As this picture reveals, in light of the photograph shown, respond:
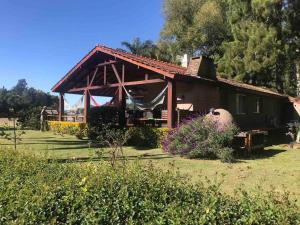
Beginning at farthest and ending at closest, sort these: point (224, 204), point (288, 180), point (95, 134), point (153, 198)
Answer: point (95, 134), point (288, 180), point (153, 198), point (224, 204)

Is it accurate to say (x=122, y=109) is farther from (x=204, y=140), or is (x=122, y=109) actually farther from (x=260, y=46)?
(x=260, y=46)

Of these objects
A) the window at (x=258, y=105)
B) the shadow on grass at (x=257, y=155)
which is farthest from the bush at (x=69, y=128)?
the window at (x=258, y=105)

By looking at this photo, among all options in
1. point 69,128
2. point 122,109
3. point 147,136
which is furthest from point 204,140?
point 69,128

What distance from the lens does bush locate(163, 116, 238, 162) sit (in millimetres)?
12883

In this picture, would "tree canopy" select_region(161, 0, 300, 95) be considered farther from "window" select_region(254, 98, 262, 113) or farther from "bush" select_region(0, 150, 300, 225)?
"bush" select_region(0, 150, 300, 225)

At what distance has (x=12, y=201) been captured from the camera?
4.42 metres

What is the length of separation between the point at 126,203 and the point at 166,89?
1405cm

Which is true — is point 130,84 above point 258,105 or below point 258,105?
above

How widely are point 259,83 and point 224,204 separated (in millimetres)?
29596

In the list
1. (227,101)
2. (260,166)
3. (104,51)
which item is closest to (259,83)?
(227,101)

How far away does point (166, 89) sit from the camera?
18141 millimetres

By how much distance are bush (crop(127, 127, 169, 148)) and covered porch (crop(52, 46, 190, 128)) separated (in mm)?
628

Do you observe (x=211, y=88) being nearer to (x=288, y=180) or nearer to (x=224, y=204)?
(x=288, y=180)

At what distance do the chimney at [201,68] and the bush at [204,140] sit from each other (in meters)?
4.80
